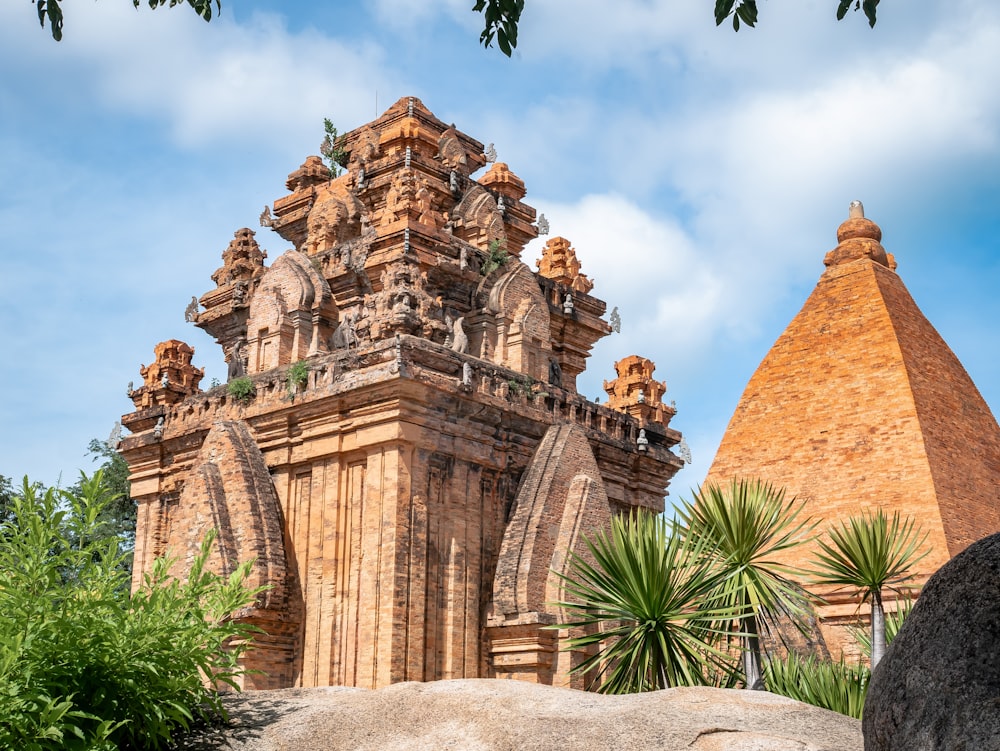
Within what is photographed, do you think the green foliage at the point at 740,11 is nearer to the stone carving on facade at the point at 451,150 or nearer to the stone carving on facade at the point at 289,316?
the stone carving on facade at the point at 289,316

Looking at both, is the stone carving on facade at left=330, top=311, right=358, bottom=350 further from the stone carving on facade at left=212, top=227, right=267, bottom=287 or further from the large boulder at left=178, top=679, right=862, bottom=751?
the large boulder at left=178, top=679, right=862, bottom=751

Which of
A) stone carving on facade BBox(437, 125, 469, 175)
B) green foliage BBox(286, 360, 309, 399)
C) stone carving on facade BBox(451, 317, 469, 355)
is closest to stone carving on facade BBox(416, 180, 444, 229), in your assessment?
stone carving on facade BBox(451, 317, 469, 355)

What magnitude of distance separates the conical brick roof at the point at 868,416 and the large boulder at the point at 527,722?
45.4 feet

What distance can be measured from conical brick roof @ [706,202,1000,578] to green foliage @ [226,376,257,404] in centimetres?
1067

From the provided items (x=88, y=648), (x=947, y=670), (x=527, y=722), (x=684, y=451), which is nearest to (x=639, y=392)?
(x=684, y=451)

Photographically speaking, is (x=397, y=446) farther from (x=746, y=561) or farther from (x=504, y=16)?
(x=504, y=16)

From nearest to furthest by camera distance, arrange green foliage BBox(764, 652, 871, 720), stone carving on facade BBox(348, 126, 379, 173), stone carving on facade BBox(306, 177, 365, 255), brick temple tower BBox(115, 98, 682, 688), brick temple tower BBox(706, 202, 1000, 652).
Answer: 1. green foliage BBox(764, 652, 871, 720)
2. brick temple tower BBox(115, 98, 682, 688)
3. stone carving on facade BBox(306, 177, 365, 255)
4. stone carving on facade BBox(348, 126, 379, 173)
5. brick temple tower BBox(706, 202, 1000, 652)

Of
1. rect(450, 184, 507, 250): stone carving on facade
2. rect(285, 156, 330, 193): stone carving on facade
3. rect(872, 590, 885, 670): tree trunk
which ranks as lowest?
rect(872, 590, 885, 670): tree trunk

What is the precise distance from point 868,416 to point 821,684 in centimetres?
1204

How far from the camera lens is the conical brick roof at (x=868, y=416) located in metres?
23.9

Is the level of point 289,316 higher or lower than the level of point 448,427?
higher

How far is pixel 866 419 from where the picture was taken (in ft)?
82.7

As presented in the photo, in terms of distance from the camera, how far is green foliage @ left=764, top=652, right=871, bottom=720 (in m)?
13.7

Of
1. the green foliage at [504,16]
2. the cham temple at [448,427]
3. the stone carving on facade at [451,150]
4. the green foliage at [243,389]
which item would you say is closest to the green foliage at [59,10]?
the green foliage at [504,16]
